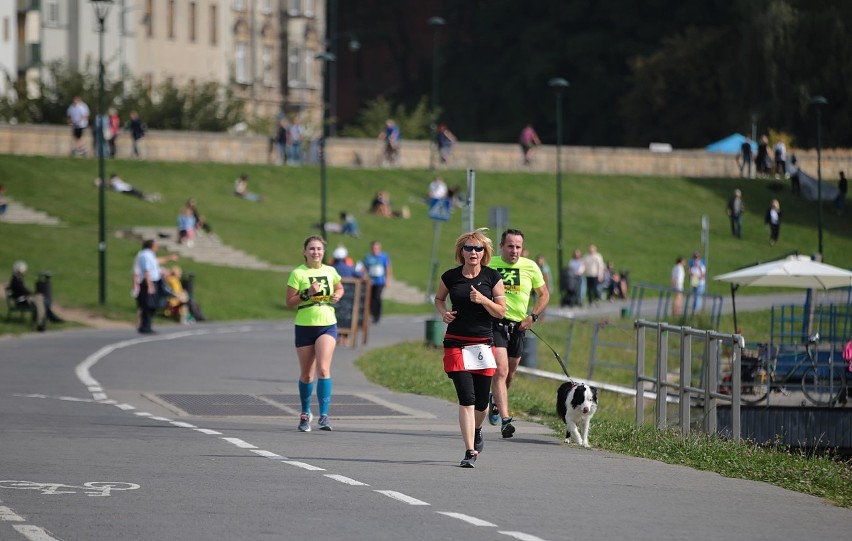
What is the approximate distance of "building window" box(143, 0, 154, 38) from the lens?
98500 millimetres

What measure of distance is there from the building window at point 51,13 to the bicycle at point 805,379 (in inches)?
2690

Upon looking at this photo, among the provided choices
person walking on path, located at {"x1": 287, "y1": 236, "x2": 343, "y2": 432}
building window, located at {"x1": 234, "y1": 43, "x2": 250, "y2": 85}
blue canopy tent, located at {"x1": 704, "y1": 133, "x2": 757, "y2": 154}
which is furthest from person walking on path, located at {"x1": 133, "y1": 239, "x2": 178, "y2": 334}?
building window, located at {"x1": 234, "y1": 43, "x2": 250, "y2": 85}

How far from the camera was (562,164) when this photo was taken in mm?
77312

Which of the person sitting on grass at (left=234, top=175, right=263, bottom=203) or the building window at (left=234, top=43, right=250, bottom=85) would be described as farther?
the building window at (left=234, top=43, right=250, bottom=85)

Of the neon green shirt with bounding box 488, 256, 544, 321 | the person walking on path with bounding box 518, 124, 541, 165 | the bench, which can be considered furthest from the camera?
the person walking on path with bounding box 518, 124, 541, 165

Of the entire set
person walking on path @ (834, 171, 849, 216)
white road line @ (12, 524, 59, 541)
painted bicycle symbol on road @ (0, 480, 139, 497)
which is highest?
person walking on path @ (834, 171, 849, 216)

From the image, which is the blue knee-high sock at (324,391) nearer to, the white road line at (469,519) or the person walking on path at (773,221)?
the white road line at (469,519)

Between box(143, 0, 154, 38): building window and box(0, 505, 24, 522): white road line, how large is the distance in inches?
3478

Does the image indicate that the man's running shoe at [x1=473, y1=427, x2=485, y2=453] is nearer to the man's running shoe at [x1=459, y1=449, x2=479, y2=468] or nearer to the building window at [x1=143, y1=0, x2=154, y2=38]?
the man's running shoe at [x1=459, y1=449, x2=479, y2=468]

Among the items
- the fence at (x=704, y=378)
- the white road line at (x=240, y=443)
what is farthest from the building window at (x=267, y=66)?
the white road line at (x=240, y=443)

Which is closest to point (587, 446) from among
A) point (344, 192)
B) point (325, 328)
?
point (325, 328)

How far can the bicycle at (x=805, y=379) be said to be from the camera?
26.1 metres

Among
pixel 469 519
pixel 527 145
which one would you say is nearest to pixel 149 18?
pixel 527 145

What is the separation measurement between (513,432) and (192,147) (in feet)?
170
